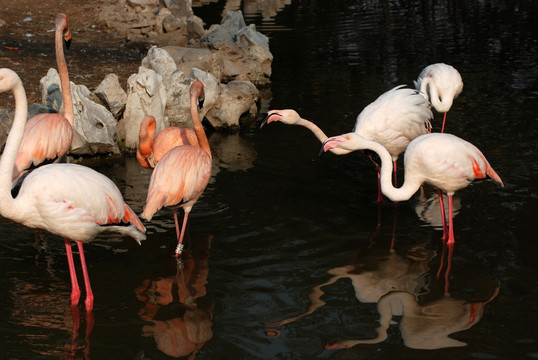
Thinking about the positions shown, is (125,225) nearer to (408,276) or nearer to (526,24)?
(408,276)

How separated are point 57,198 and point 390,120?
353cm

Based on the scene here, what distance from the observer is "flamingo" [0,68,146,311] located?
178 inches

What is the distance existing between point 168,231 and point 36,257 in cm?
120

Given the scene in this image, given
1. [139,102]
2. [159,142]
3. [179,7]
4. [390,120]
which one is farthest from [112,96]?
[179,7]

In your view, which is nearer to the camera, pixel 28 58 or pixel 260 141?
pixel 260 141

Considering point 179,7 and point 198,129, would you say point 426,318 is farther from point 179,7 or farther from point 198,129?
point 179,7

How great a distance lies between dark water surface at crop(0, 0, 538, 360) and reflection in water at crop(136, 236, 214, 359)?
0.04ft

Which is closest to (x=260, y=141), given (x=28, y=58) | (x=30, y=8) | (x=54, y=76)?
(x=54, y=76)

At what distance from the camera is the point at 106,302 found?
498 cm

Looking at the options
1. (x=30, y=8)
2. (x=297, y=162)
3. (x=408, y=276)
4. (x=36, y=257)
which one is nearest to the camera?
(x=408, y=276)

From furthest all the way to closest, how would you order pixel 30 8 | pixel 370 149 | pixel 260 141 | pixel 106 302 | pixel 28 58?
pixel 30 8, pixel 28 58, pixel 260 141, pixel 370 149, pixel 106 302

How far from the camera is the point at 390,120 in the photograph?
6773 millimetres

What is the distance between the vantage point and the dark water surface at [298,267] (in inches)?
174

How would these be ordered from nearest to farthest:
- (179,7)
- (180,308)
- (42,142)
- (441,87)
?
1. (180,308)
2. (42,142)
3. (441,87)
4. (179,7)
